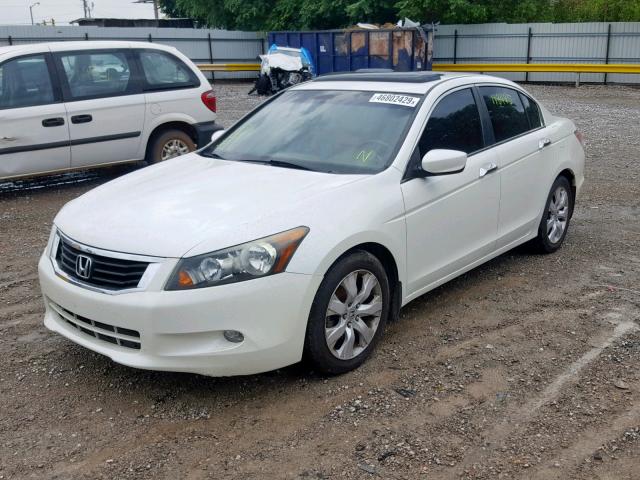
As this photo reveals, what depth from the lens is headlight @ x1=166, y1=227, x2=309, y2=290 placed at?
347 cm

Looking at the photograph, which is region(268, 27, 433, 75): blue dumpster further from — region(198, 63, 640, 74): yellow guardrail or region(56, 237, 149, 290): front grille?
region(56, 237, 149, 290): front grille

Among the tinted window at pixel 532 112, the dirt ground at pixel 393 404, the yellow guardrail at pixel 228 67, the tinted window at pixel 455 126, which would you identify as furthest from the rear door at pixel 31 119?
the yellow guardrail at pixel 228 67

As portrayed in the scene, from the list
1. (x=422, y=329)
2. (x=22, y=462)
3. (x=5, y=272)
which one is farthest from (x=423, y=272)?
(x=5, y=272)

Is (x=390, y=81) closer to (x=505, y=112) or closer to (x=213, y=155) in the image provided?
(x=505, y=112)

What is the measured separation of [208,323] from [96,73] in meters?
6.08

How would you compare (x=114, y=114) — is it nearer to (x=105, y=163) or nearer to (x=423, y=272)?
(x=105, y=163)

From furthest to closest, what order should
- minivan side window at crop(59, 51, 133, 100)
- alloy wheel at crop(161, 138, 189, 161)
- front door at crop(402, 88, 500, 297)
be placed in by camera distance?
alloy wheel at crop(161, 138, 189, 161) → minivan side window at crop(59, 51, 133, 100) → front door at crop(402, 88, 500, 297)

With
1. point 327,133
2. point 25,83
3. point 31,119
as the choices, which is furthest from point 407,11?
point 327,133

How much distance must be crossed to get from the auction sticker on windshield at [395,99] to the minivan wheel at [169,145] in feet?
15.8

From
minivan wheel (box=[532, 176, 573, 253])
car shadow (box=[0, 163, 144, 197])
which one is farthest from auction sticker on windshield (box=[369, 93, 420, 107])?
car shadow (box=[0, 163, 144, 197])

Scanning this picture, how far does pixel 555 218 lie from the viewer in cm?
622

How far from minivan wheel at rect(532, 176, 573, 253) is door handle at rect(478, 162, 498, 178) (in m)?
Answer: 1.08

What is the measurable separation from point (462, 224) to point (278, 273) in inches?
68.7

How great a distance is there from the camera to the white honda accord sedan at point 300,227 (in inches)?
139
